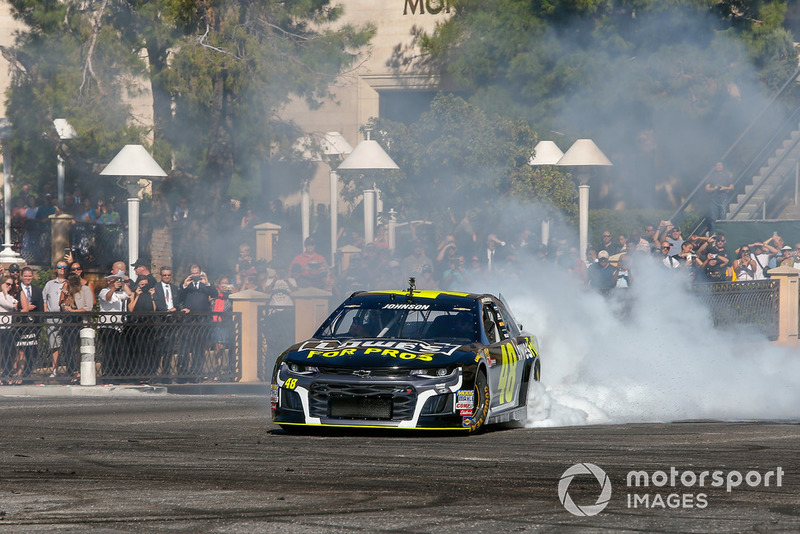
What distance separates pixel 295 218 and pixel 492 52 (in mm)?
7478

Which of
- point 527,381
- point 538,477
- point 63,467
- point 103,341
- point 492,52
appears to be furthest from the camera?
point 492,52

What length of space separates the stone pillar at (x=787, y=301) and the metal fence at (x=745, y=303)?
3.7 inches

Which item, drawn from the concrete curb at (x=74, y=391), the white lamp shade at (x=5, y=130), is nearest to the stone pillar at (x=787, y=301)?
the concrete curb at (x=74, y=391)

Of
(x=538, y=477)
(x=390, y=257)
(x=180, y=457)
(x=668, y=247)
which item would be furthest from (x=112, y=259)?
(x=538, y=477)

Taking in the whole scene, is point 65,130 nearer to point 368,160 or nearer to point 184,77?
point 184,77

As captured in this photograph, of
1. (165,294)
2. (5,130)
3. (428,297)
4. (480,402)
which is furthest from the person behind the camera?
(5,130)

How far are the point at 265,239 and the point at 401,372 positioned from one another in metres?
18.3

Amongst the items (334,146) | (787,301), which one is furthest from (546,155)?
(787,301)

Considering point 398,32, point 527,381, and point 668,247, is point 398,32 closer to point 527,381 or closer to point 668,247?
point 668,247

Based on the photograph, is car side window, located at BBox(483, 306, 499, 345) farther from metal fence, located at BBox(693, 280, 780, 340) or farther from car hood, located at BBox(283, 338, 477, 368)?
metal fence, located at BBox(693, 280, 780, 340)

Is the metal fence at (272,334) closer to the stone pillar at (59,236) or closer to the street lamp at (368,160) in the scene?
the street lamp at (368,160)

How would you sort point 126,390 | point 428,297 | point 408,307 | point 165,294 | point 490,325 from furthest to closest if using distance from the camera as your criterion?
point 165,294 → point 126,390 → point 428,297 → point 490,325 → point 408,307

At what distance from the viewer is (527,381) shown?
13367mm

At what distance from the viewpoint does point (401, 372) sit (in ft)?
37.6
